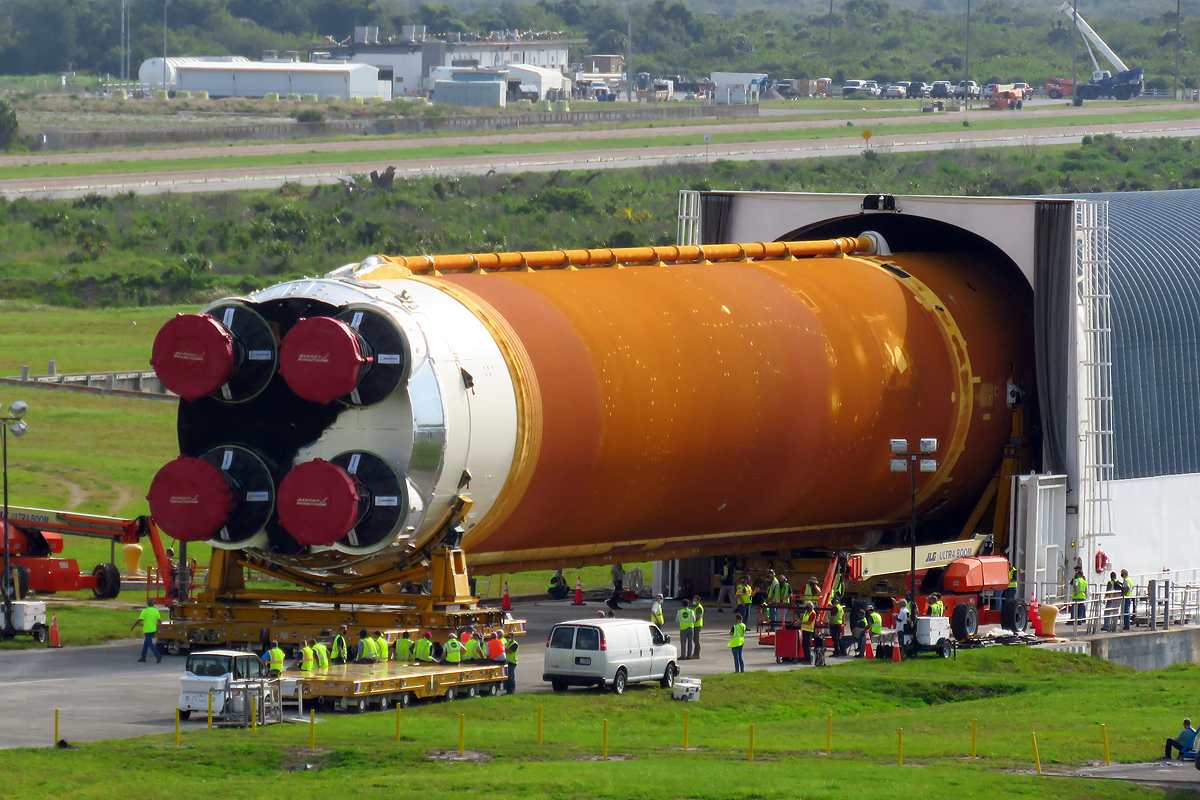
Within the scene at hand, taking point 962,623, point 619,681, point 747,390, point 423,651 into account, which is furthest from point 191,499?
point 962,623

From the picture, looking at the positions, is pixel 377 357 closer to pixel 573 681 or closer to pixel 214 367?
pixel 214 367

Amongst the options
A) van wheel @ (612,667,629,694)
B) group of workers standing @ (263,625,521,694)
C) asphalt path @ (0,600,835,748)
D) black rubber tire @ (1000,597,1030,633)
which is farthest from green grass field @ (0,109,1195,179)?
van wheel @ (612,667,629,694)

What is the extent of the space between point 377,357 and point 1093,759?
1535 cm

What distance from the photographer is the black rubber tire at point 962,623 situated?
1866 inches

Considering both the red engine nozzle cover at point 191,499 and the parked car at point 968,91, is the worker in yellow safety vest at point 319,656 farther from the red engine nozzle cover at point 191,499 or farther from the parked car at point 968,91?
the parked car at point 968,91

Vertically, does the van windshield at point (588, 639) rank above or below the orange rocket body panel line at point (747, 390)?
below

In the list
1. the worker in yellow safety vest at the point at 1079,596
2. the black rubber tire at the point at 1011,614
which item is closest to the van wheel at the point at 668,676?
the black rubber tire at the point at 1011,614

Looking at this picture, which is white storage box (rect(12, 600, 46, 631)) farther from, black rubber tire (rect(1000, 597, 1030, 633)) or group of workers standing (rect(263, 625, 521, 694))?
black rubber tire (rect(1000, 597, 1030, 633))

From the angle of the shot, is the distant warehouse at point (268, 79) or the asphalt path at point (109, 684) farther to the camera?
the distant warehouse at point (268, 79)

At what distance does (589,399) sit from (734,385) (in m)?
4.45

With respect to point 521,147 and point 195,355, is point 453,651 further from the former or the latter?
point 521,147

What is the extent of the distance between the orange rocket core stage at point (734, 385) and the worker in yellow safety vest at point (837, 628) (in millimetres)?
3265

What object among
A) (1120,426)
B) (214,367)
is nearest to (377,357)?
(214,367)

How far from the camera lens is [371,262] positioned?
42.8 meters
